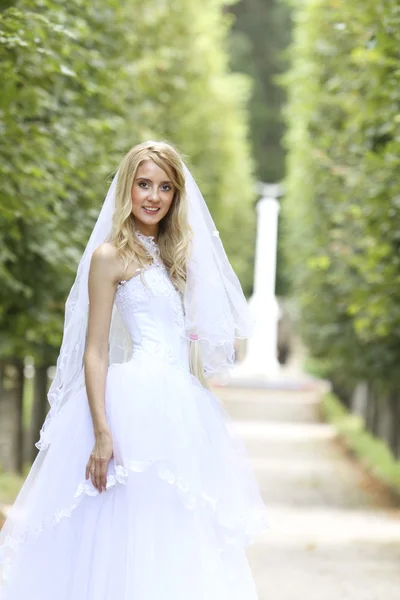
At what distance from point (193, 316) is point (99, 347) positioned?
0.46 m

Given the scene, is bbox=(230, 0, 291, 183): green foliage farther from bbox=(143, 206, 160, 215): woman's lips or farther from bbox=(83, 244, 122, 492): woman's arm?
bbox=(83, 244, 122, 492): woman's arm

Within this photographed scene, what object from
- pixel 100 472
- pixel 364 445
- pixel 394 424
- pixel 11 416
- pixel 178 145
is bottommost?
pixel 364 445

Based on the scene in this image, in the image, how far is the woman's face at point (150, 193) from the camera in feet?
16.0

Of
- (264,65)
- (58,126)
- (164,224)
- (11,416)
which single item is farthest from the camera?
(264,65)

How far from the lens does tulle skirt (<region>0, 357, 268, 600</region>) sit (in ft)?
14.9

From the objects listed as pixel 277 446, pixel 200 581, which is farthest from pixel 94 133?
pixel 277 446

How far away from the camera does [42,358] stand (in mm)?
14766

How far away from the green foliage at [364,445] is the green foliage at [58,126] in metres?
5.51

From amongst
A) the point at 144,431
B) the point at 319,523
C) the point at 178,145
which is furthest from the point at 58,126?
the point at 319,523

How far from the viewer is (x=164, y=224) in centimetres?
514

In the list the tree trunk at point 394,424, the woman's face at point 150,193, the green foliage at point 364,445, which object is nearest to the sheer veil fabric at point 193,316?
the woman's face at point 150,193

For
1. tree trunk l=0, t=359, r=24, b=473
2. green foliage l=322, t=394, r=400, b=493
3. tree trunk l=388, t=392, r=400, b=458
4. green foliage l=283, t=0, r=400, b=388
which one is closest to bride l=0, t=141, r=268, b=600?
green foliage l=283, t=0, r=400, b=388

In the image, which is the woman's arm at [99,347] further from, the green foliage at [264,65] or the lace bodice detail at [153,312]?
the green foliage at [264,65]

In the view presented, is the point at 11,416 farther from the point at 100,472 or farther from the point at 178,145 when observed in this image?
the point at 100,472
